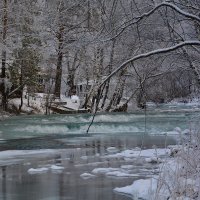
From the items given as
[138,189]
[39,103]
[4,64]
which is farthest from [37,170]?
[39,103]

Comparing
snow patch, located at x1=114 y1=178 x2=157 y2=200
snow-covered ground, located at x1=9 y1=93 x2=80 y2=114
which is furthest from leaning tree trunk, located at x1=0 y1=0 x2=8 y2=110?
snow patch, located at x1=114 y1=178 x2=157 y2=200

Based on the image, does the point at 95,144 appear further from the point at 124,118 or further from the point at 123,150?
the point at 124,118

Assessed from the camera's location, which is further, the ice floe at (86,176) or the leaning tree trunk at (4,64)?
the leaning tree trunk at (4,64)

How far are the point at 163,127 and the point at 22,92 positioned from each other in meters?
14.7

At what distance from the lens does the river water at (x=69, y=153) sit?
1118 centimetres

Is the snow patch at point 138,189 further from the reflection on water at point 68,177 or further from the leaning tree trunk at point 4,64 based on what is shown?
the leaning tree trunk at point 4,64

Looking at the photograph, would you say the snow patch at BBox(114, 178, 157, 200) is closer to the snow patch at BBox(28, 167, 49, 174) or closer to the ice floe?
the ice floe

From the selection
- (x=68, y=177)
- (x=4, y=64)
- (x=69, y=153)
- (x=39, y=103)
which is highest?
(x=4, y=64)

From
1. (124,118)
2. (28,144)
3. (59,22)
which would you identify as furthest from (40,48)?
(59,22)

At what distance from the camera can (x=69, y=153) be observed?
17.2 m

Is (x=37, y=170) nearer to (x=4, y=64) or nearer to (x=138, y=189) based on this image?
(x=138, y=189)

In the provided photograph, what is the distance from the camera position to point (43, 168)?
13875 mm

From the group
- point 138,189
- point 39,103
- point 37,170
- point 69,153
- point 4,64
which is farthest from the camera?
point 39,103

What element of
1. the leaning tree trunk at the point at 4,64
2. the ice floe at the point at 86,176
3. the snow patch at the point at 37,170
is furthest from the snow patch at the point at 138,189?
the leaning tree trunk at the point at 4,64
